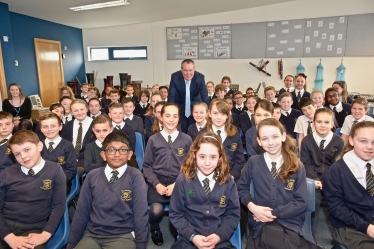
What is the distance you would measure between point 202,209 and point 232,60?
6.39 m

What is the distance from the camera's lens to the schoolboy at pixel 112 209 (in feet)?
5.25

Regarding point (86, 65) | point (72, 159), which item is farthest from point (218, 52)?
point (72, 159)

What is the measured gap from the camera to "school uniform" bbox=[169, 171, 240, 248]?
1593 mm

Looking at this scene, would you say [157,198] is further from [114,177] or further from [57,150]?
[57,150]

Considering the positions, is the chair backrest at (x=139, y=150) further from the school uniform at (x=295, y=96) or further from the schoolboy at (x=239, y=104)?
the school uniform at (x=295, y=96)

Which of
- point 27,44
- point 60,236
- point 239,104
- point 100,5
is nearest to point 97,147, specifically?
point 60,236

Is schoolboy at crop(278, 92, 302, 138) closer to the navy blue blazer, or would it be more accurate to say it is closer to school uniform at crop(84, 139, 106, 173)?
the navy blue blazer

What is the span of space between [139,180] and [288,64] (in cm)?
635

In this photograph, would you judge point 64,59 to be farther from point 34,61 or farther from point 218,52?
point 218,52

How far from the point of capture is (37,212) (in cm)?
172

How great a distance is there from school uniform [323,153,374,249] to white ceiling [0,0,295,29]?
16.8 ft

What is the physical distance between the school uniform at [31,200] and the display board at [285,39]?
6.57 meters

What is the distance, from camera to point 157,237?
222 cm

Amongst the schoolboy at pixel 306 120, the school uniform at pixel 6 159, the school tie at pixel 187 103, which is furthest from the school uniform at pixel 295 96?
the school uniform at pixel 6 159
